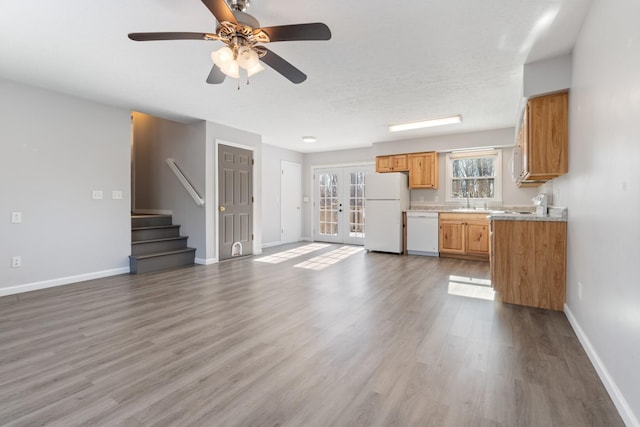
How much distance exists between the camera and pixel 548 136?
304cm

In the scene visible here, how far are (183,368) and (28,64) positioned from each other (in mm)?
3477

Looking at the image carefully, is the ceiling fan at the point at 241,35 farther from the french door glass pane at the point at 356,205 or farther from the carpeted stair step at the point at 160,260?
the french door glass pane at the point at 356,205

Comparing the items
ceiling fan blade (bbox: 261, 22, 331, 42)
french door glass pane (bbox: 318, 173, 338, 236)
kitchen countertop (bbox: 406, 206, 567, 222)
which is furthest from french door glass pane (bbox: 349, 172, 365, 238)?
ceiling fan blade (bbox: 261, 22, 331, 42)

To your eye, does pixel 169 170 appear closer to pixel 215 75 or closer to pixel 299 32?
pixel 215 75

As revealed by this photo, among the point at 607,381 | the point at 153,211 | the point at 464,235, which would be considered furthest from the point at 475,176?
the point at 153,211

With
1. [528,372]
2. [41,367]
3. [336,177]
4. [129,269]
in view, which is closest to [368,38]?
[528,372]

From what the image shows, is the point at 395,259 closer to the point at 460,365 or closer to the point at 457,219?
the point at 457,219

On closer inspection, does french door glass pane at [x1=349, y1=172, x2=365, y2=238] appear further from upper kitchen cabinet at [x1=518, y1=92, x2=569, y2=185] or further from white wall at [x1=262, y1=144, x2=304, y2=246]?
upper kitchen cabinet at [x1=518, y1=92, x2=569, y2=185]

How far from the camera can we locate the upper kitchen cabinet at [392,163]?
22.1 ft

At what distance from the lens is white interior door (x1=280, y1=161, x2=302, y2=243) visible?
7934mm

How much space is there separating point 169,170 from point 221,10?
4.47 metres

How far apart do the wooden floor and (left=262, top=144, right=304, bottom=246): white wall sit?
3.81m

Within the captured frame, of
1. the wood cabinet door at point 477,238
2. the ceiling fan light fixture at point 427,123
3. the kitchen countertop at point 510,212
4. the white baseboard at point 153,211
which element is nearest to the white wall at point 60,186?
the white baseboard at point 153,211

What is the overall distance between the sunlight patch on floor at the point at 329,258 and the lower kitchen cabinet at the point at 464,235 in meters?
1.80
